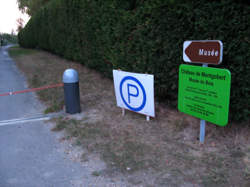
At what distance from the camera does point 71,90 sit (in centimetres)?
558

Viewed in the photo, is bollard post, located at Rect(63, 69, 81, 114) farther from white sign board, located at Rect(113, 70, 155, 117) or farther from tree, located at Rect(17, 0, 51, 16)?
tree, located at Rect(17, 0, 51, 16)

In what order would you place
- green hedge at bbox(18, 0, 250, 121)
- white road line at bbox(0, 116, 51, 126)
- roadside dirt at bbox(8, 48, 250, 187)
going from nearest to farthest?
roadside dirt at bbox(8, 48, 250, 187) → green hedge at bbox(18, 0, 250, 121) → white road line at bbox(0, 116, 51, 126)

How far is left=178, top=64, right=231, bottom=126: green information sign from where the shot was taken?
330cm

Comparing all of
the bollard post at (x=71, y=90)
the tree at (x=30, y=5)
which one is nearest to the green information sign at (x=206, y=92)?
the bollard post at (x=71, y=90)

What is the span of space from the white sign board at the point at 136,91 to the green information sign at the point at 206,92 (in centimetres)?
77

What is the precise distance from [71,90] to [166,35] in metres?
2.46

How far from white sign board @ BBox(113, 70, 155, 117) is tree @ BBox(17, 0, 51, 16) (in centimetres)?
2846

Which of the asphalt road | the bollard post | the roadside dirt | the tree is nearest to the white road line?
the asphalt road

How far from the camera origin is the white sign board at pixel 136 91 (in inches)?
182

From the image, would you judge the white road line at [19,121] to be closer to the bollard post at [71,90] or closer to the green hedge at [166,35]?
the bollard post at [71,90]

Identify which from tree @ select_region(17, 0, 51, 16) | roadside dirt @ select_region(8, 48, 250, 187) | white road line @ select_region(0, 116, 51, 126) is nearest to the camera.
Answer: roadside dirt @ select_region(8, 48, 250, 187)

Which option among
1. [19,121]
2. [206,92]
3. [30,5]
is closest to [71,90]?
[19,121]

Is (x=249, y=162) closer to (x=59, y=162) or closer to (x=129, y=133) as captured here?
(x=129, y=133)

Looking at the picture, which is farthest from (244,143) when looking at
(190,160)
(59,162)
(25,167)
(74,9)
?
(74,9)
